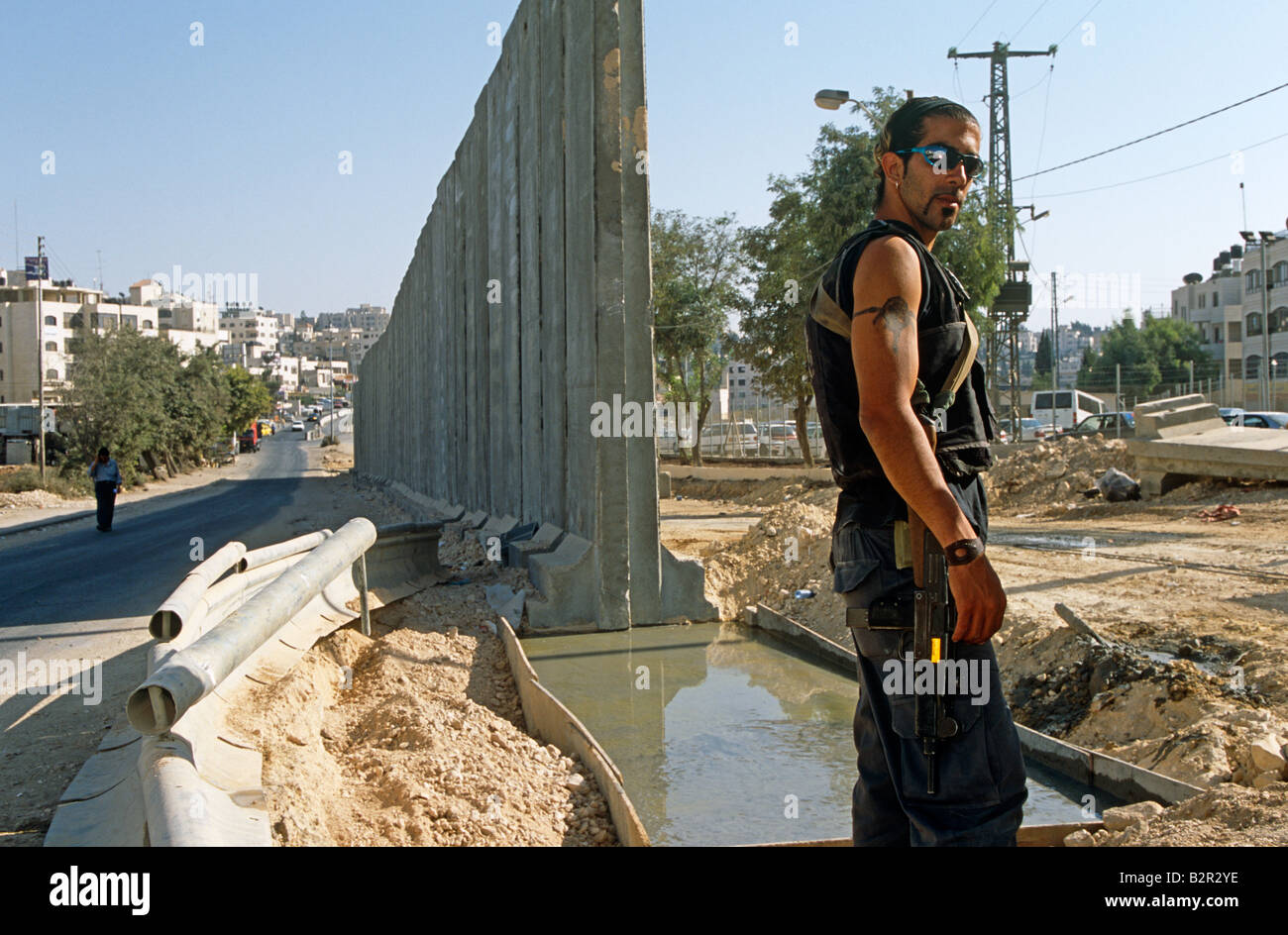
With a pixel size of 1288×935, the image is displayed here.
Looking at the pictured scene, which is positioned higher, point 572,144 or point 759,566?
point 572,144

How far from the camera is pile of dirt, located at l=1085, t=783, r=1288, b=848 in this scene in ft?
10.5

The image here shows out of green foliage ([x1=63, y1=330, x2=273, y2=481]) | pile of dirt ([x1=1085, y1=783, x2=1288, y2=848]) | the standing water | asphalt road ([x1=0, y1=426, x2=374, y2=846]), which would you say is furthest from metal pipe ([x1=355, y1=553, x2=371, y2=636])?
green foliage ([x1=63, y1=330, x2=273, y2=481])

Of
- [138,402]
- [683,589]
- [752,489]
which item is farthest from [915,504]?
[138,402]

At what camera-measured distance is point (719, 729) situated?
219 inches

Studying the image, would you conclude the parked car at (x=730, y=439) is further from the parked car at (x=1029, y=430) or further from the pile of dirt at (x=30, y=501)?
the pile of dirt at (x=30, y=501)

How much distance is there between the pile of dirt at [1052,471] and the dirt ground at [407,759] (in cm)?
1564

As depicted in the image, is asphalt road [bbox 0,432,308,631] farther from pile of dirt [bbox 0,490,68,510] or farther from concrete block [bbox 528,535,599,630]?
concrete block [bbox 528,535,599,630]

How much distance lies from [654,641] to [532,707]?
2223mm

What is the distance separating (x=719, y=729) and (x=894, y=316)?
11.9 ft

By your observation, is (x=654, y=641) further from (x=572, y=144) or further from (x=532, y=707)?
(x=572, y=144)

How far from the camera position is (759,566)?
396 inches

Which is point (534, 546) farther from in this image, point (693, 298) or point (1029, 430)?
point (1029, 430)

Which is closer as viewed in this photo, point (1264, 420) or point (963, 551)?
point (963, 551)
